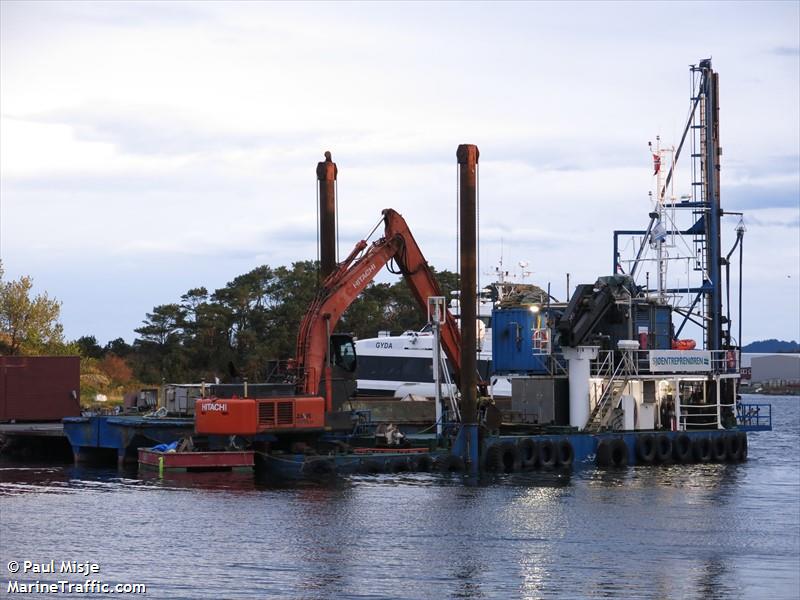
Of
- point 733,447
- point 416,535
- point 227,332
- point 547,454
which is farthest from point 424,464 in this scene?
point 227,332

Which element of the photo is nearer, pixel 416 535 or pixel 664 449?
pixel 416 535

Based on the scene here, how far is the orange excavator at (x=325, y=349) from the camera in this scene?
39.3 metres

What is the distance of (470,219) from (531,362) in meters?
8.16

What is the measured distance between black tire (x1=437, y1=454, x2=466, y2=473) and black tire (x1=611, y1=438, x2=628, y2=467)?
5891mm

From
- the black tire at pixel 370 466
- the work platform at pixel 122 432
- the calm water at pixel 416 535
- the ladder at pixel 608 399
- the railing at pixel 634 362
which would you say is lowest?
the calm water at pixel 416 535

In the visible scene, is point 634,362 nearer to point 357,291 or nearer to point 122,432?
point 357,291

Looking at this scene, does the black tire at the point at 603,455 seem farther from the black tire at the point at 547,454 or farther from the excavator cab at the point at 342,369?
the excavator cab at the point at 342,369

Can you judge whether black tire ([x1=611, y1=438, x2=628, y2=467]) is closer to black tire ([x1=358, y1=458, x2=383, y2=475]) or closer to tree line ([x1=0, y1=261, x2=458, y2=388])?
black tire ([x1=358, y1=458, x2=383, y2=475])

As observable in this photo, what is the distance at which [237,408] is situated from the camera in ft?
128

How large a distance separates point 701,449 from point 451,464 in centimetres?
1061

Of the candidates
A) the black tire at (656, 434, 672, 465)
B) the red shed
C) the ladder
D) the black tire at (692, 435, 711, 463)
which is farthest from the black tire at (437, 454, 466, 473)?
the red shed

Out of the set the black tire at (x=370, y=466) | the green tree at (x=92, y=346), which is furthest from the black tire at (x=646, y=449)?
the green tree at (x=92, y=346)

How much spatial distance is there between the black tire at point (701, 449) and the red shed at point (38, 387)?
2323cm

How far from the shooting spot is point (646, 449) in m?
45.3
